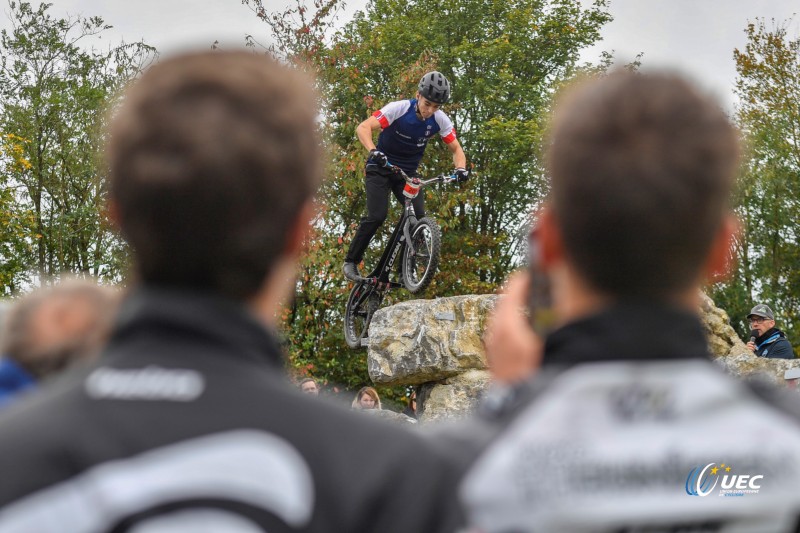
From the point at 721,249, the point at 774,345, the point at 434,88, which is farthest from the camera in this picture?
the point at 774,345

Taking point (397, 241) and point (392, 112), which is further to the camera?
point (397, 241)

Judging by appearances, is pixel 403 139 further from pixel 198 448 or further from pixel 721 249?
pixel 198 448

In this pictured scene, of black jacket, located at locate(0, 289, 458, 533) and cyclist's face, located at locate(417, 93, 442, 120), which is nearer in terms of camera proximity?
black jacket, located at locate(0, 289, 458, 533)

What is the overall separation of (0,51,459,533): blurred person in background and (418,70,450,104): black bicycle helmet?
27.0ft

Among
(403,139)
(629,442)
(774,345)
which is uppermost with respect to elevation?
(403,139)

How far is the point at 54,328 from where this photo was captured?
1.66 metres

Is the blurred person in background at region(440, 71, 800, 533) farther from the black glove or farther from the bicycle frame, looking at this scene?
the black glove

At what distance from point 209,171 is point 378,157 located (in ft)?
28.1

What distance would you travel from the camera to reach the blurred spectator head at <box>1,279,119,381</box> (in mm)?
1635

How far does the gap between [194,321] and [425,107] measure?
8594 mm

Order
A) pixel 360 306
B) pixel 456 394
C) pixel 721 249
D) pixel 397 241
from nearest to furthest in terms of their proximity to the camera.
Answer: pixel 721 249
pixel 397 241
pixel 456 394
pixel 360 306

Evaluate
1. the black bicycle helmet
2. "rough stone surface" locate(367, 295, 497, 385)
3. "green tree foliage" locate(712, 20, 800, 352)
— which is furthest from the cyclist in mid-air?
"green tree foliage" locate(712, 20, 800, 352)

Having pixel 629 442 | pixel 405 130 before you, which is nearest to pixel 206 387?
pixel 629 442

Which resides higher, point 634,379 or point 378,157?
point 378,157
